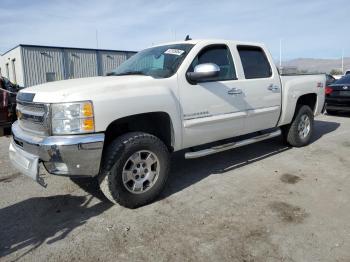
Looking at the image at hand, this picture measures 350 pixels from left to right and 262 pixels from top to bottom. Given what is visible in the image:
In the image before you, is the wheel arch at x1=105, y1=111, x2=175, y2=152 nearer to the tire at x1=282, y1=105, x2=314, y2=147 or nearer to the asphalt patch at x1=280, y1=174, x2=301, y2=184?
the asphalt patch at x1=280, y1=174, x2=301, y2=184

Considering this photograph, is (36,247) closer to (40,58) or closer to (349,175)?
(349,175)

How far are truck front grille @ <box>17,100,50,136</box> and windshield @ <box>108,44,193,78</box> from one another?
1.34 m

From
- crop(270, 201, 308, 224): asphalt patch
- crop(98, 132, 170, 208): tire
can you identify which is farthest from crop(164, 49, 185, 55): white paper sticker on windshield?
crop(270, 201, 308, 224): asphalt patch

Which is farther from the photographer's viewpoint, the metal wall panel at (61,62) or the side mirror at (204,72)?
the metal wall panel at (61,62)

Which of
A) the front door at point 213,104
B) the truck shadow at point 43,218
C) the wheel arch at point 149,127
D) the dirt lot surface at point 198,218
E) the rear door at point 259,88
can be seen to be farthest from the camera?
the rear door at point 259,88

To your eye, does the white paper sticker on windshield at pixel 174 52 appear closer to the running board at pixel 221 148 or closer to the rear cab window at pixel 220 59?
the rear cab window at pixel 220 59

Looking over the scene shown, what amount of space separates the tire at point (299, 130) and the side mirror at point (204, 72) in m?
2.83

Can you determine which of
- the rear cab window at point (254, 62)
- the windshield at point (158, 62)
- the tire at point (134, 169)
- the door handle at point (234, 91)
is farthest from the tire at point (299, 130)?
the tire at point (134, 169)

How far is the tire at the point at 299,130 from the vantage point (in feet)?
20.5

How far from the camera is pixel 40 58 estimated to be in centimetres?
2780

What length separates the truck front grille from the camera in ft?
11.2

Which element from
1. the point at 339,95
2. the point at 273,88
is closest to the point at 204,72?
→ the point at 273,88

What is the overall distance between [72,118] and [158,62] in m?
1.62

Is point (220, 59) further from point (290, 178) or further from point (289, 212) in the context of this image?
point (289, 212)
